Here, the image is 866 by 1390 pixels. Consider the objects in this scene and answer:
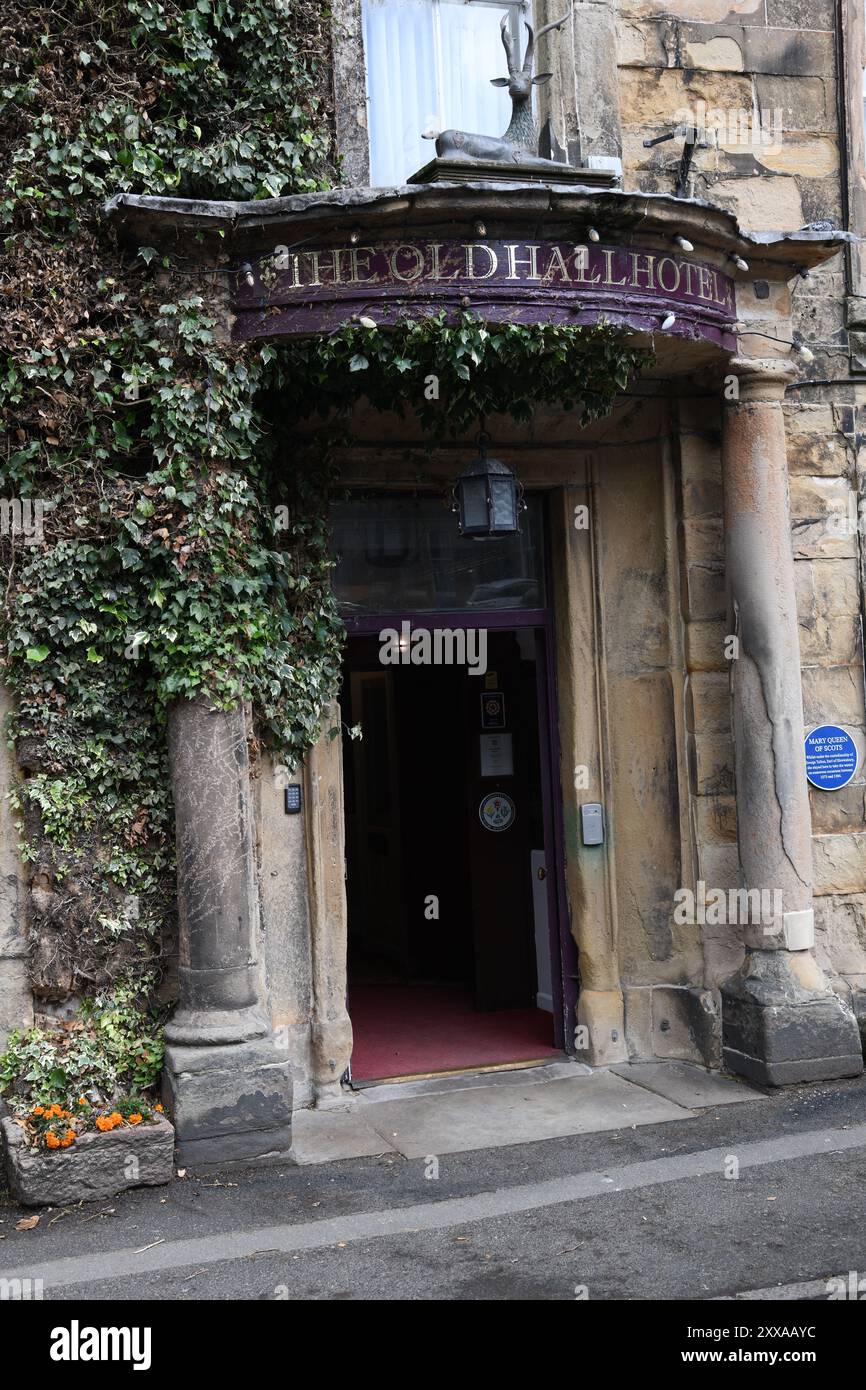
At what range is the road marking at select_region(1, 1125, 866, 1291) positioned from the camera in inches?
191

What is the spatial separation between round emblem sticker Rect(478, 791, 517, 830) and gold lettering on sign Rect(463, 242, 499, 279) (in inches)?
145

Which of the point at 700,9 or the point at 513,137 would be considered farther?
the point at 700,9

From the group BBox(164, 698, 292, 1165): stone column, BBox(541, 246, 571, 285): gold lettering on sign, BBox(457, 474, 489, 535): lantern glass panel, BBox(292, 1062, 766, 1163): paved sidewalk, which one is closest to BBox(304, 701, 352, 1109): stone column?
BBox(292, 1062, 766, 1163): paved sidewalk

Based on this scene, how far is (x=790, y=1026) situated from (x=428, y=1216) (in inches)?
94.9

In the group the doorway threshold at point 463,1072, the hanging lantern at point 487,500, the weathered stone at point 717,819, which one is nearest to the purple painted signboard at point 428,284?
the hanging lantern at point 487,500

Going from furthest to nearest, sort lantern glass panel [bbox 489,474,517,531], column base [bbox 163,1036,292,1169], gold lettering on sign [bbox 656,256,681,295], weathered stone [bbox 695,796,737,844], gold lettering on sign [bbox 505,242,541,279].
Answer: weathered stone [bbox 695,796,737,844] < lantern glass panel [bbox 489,474,517,531] < gold lettering on sign [bbox 656,256,681,295] < gold lettering on sign [bbox 505,242,541,279] < column base [bbox 163,1036,292,1169]

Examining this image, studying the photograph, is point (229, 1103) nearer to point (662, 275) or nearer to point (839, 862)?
point (839, 862)

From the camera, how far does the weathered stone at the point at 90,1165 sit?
541 cm

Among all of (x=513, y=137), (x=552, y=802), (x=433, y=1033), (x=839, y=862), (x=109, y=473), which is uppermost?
(x=513, y=137)

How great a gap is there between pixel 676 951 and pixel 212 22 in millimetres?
5371

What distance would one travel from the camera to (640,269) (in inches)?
246

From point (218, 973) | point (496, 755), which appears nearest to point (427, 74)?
point (496, 755)

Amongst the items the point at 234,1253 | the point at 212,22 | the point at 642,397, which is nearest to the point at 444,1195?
the point at 234,1253

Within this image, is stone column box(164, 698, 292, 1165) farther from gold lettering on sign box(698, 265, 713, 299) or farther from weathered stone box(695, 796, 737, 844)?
gold lettering on sign box(698, 265, 713, 299)
